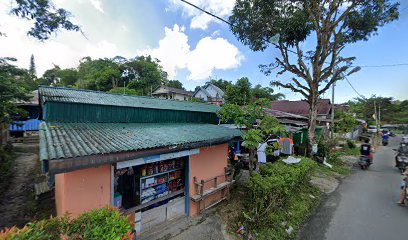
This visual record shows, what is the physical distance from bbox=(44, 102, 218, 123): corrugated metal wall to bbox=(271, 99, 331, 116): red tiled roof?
78.9 feet

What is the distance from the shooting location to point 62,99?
20.3ft

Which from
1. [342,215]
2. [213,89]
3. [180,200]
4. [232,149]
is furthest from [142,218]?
[213,89]

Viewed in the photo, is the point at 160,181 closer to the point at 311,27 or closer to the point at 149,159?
the point at 149,159

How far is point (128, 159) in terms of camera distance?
436 cm

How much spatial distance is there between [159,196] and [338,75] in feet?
52.7

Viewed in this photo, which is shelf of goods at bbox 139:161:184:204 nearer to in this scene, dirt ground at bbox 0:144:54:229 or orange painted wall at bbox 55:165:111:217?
orange painted wall at bbox 55:165:111:217

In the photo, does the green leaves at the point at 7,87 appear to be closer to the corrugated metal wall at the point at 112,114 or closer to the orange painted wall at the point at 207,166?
the corrugated metal wall at the point at 112,114

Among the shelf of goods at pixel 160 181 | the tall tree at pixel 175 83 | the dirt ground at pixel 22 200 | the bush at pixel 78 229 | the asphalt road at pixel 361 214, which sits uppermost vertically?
the tall tree at pixel 175 83

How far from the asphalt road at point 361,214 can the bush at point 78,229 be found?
606cm

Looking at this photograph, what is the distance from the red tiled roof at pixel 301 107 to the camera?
28.0 m

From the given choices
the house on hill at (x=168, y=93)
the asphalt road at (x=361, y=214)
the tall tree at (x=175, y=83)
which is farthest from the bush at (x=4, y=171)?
the tall tree at (x=175, y=83)

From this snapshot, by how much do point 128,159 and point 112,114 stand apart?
352cm

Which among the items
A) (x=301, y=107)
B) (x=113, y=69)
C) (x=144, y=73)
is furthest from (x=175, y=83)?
(x=301, y=107)

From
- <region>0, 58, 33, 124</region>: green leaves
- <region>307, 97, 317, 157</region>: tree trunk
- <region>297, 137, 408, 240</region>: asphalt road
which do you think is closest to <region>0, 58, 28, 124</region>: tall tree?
<region>0, 58, 33, 124</region>: green leaves
